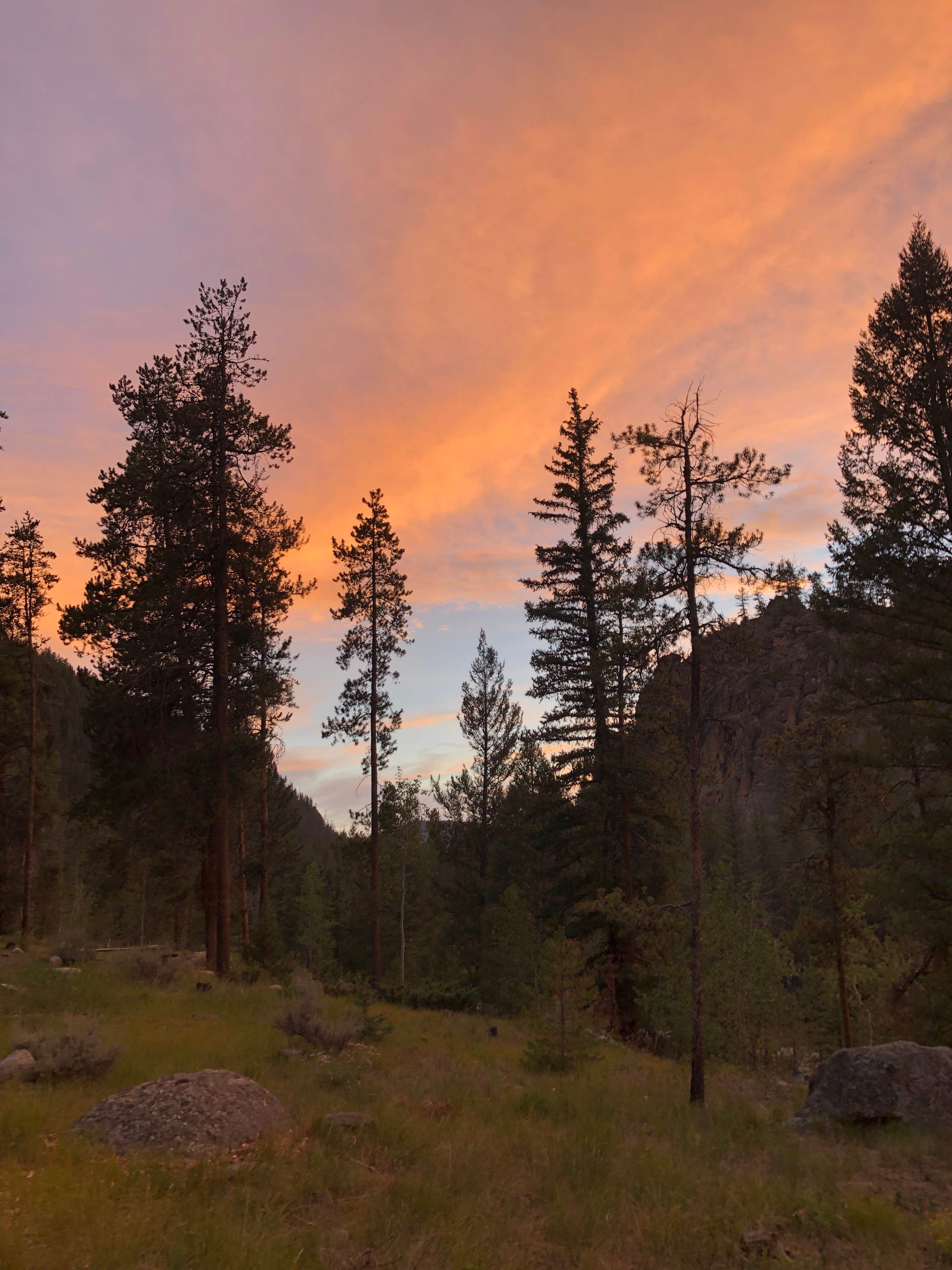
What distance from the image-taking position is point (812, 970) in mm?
31297

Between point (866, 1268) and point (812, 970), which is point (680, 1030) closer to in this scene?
point (812, 970)

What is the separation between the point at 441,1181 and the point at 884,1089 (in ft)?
25.6

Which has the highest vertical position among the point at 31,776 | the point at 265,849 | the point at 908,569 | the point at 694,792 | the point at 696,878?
the point at 908,569

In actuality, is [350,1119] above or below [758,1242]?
above

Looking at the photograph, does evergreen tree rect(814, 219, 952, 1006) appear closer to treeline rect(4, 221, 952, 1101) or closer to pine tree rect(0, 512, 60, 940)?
treeline rect(4, 221, 952, 1101)

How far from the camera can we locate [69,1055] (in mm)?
7988

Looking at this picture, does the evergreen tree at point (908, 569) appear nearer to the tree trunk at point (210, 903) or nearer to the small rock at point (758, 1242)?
the small rock at point (758, 1242)

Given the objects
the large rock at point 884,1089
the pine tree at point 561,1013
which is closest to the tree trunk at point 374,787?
the pine tree at point 561,1013

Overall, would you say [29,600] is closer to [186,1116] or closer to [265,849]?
[265,849]

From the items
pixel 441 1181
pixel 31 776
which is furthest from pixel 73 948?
pixel 441 1181

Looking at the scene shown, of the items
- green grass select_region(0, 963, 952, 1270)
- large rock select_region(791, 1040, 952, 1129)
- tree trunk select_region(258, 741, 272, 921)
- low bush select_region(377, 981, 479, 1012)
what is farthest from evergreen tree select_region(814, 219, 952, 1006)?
tree trunk select_region(258, 741, 272, 921)

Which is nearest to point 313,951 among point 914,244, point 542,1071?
point 542,1071

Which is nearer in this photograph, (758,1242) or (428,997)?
(758,1242)

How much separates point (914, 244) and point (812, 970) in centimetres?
3040
